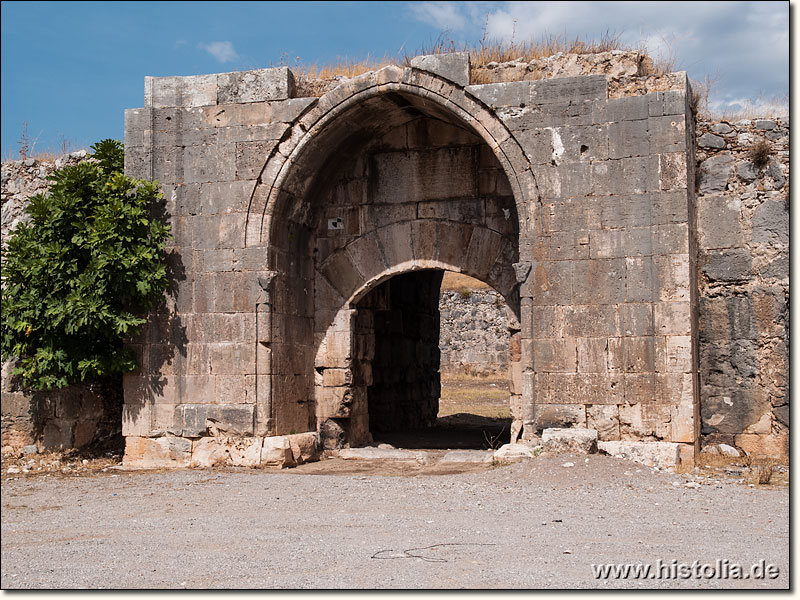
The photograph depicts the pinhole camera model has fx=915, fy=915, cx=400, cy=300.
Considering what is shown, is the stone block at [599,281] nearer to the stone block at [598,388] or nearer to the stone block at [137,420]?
the stone block at [598,388]

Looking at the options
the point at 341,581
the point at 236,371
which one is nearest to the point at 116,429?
the point at 236,371

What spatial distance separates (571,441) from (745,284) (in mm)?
2809

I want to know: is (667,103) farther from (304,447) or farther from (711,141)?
(304,447)

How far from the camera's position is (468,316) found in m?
25.1

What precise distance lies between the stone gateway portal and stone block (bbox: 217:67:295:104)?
2cm

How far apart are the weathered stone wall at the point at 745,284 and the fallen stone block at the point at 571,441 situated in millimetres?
1735

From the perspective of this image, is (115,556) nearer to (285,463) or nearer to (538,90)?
(285,463)

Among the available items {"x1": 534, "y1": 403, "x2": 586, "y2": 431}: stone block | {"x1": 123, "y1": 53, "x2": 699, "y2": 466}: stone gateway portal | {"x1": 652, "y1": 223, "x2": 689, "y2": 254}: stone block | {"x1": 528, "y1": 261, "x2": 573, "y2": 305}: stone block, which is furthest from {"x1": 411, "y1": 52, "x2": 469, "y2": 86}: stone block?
{"x1": 534, "y1": 403, "x2": 586, "y2": 431}: stone block

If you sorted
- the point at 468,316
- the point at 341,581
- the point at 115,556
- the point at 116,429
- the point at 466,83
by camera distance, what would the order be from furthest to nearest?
the point at 468,316 < the point at 116,429 < the point at 466,83 < the point at 115,556 < the point at 341,581

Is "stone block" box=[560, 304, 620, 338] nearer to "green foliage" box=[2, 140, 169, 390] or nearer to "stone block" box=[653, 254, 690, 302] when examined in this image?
"stone block" box=[653, 254, 690, 302]

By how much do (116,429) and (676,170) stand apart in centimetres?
704

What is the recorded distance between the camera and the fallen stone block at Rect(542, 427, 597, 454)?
8594 millimetres

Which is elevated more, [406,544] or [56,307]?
[56,307]

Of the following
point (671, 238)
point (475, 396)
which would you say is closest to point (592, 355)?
point (671, 238)
